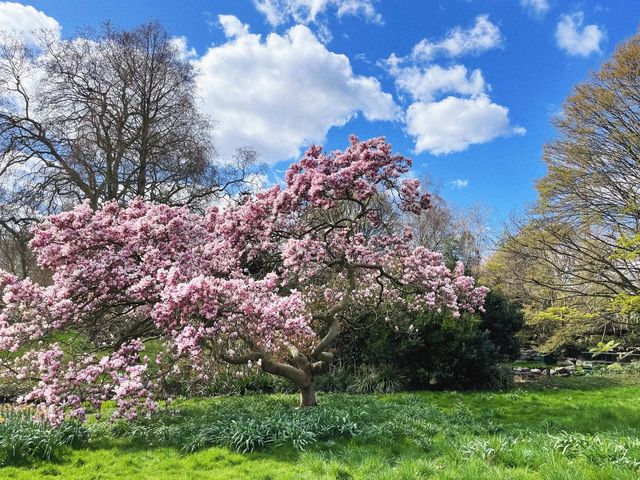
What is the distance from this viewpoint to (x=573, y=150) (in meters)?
15.3

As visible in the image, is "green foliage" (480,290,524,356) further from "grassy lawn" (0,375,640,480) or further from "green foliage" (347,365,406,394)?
"grassy lawn" (0,375,640,480)

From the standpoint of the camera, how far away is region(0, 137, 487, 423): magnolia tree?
6016 mm

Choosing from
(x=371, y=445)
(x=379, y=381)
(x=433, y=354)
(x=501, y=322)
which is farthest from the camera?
(x=501, y=322)

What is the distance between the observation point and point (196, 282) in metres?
5.75

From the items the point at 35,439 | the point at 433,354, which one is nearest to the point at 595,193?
the point at 433,354

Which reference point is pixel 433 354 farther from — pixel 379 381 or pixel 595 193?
pixel 595 193

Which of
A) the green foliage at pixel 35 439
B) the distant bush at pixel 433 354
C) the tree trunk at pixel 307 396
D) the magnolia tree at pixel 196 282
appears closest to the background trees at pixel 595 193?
the distant bush at pixel 433 354

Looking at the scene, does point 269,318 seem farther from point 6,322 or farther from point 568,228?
point 568,228

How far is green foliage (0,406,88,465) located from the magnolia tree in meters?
0.30

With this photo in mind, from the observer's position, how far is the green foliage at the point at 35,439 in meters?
5.63

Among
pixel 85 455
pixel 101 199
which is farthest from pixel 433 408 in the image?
pixel 101 199

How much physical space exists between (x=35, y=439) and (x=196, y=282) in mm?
3057

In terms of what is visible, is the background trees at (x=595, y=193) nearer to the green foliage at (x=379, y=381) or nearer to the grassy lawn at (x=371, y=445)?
the green foliage at (x=379, y=381)

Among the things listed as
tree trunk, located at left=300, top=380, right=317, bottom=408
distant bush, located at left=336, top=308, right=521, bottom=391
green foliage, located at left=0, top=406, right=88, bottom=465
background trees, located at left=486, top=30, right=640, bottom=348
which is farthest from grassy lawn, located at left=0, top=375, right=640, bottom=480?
background trees, located at left=486, top=30, right=640, bottom=348
